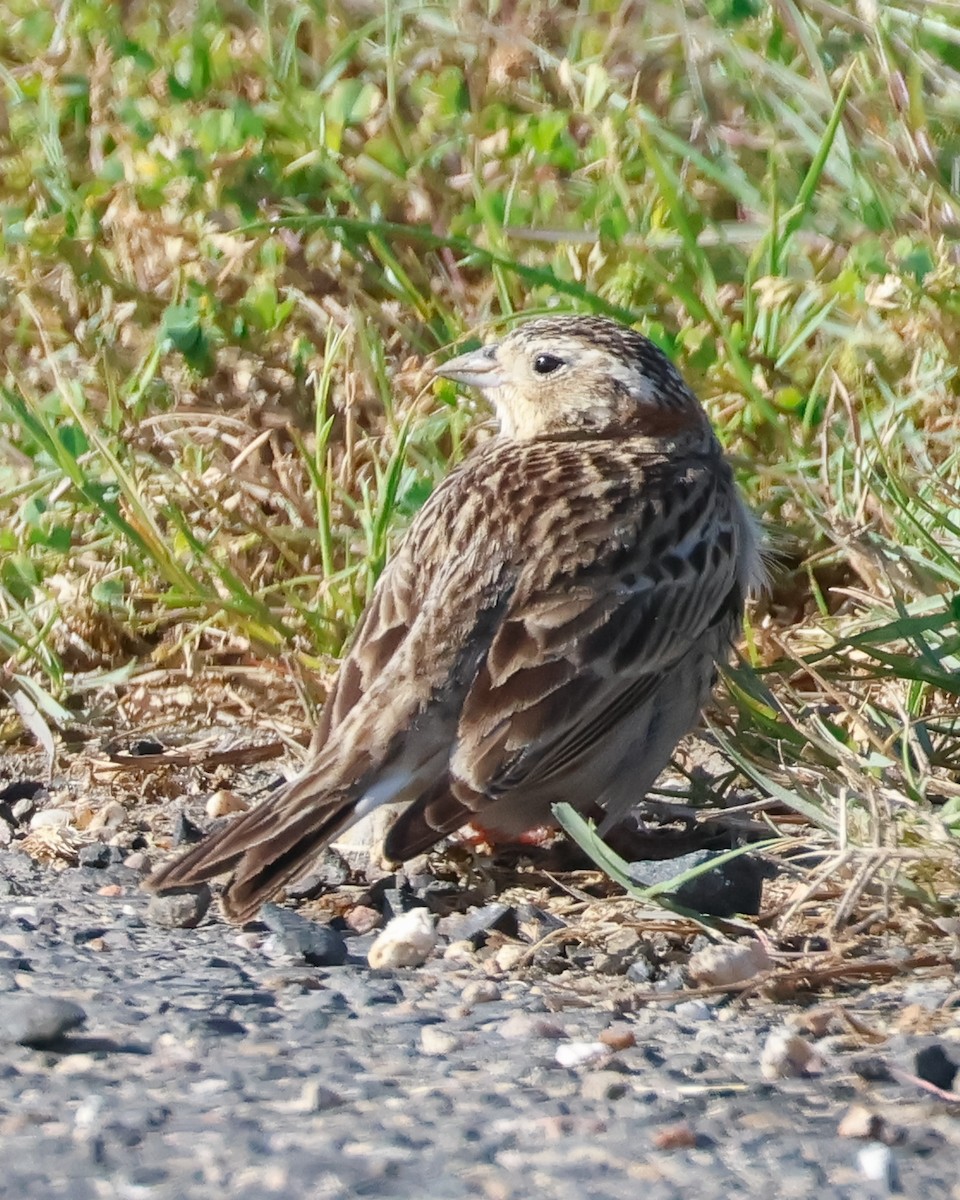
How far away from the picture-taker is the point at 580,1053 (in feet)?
10.3

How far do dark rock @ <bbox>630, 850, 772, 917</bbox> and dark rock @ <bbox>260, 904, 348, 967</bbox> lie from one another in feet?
1.98

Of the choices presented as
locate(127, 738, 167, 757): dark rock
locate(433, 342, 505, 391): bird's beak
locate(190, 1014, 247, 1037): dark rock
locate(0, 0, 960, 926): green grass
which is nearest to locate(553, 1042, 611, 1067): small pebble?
locate(190, 1014, 247, 1037): dark rock

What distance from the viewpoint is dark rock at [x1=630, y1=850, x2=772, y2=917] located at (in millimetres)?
3750

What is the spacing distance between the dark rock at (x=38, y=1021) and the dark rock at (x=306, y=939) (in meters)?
0.50

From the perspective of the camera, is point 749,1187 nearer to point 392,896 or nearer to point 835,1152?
point 835,1152

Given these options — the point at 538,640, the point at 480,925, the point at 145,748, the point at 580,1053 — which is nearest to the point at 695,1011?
the point at 580,1053

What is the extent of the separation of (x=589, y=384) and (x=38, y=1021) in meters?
2.31

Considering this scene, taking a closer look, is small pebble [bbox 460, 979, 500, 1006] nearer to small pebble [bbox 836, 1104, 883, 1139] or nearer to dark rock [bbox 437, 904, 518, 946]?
dark rock [bbox 437, 904, 518, 946]

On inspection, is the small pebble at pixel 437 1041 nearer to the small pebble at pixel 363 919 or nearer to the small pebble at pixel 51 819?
the small pebble at pixel 363 919

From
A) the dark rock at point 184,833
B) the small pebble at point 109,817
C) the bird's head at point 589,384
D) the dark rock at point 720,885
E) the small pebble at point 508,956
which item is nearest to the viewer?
the small pebble at point 508,956

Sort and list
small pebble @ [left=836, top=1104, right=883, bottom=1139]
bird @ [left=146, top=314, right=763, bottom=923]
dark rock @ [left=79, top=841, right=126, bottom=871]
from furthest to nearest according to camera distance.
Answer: dark rock @ [left=79, top=841, right=126, bottom=871], bird @ [left=146, top=314, right=763, bottom=923], small pebble @ [left=836, top=1104, right=883, bottom=1139]

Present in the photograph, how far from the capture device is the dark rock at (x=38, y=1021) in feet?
10.6

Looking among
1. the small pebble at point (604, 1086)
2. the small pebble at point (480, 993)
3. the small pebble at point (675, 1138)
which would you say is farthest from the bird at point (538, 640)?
the small pebble at point (675, 1138)

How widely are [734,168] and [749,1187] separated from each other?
4.17m
